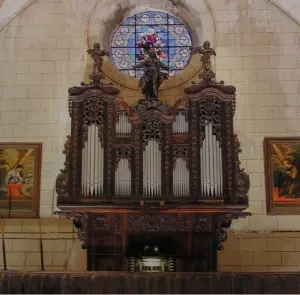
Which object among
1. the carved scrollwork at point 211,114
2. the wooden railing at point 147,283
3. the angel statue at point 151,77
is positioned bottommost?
the wooden railing at point 147,283

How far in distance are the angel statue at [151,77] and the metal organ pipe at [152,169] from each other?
1.08 metres

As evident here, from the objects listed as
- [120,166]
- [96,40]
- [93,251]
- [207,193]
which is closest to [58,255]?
[93,251]

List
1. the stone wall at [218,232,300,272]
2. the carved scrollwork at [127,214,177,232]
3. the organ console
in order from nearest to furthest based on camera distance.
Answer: the organ console
the carved scrollwork at [127,214,177,232]
the stone wall at [218,232,300,272]

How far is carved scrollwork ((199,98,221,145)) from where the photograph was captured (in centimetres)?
1095

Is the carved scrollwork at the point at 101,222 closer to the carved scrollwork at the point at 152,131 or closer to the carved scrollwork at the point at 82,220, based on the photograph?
the carved scrollwork at the point at 82,220

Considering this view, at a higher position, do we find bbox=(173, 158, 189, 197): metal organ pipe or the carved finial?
the carved finial

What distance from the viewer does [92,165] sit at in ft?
35.1

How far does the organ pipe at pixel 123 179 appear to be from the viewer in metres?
10.5

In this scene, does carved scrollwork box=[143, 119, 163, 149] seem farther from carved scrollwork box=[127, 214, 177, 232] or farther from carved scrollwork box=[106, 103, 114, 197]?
carved scrollwork box=[127, 214, 177, 232]

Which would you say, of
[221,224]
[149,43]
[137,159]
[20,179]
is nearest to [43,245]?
[20,179]

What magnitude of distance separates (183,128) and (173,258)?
240 centimetres

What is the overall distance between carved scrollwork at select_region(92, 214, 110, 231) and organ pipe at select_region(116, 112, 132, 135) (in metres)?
1.58

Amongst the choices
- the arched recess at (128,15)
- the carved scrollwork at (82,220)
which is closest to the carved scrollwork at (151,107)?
the arched recess at (128,15)

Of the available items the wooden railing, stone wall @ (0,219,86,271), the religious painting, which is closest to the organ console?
the wooden railing
